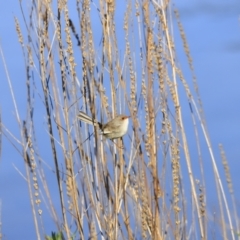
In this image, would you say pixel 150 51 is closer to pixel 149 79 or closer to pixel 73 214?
pixel 149 79

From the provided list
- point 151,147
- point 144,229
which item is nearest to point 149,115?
point 151,147

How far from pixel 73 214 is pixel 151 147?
1.46 feet

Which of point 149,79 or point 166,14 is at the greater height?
point 166,14

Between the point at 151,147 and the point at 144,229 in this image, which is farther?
the point at 144,229

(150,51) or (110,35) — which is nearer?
(150,51)

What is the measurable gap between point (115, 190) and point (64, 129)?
320 mm

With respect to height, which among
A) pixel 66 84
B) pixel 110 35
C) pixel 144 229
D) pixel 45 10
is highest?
pixel 45 10

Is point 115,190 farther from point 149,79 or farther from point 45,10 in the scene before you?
point 45,10

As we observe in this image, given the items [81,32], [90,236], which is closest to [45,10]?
[81,32]

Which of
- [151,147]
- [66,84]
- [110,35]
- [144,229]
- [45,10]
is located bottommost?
[144,229]

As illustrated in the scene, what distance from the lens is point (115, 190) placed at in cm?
246

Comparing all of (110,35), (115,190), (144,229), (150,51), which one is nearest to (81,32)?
(110,35)

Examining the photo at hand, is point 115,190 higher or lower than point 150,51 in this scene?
lower

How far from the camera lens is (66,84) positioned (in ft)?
8.11
